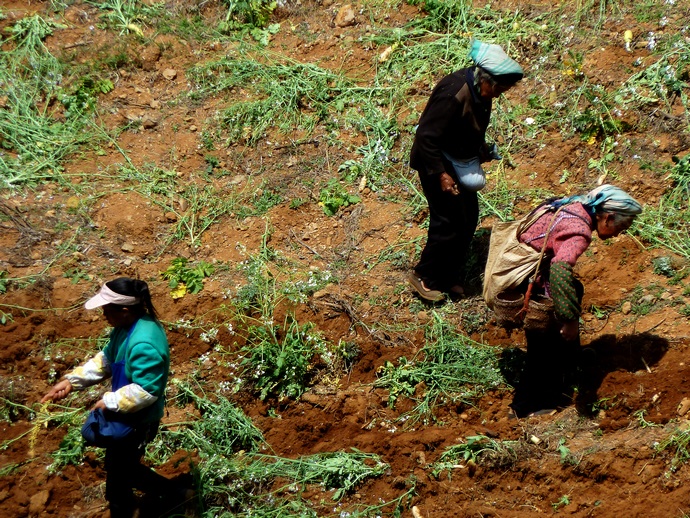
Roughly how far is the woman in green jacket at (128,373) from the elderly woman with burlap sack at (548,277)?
78.1 inches

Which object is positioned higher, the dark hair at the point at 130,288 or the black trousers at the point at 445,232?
the dark hair at the point at 130,288

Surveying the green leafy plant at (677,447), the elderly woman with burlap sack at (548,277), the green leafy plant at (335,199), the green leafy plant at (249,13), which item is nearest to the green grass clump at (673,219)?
the elderly woman with burlap sack at (548,277)

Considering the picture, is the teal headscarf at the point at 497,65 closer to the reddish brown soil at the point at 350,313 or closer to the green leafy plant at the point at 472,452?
the reddish brown soil at the point at 350,313

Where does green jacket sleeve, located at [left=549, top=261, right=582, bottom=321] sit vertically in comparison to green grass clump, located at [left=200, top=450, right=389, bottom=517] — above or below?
Result: above

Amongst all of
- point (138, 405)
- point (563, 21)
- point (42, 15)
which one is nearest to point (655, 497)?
point (138, 405)

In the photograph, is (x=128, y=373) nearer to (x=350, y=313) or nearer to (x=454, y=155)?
(x=350, y=313)

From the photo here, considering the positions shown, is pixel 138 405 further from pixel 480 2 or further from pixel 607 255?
pixel 480 2

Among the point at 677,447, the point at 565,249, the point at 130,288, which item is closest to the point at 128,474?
the point at 130,288

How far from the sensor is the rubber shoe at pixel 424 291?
520 centimetres

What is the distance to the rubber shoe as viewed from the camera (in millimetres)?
5203

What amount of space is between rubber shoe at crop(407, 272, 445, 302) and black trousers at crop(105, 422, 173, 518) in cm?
225

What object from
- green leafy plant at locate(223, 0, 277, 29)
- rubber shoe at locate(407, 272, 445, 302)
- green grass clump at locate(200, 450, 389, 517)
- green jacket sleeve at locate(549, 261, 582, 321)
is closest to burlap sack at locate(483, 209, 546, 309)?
green jacket sleeve at locate(549, 261, 582, 321)

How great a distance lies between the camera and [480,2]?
720cm

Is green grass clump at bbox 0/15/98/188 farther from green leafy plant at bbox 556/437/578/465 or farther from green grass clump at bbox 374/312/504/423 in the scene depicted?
green leafy plant at bbox 556/437/578/465
